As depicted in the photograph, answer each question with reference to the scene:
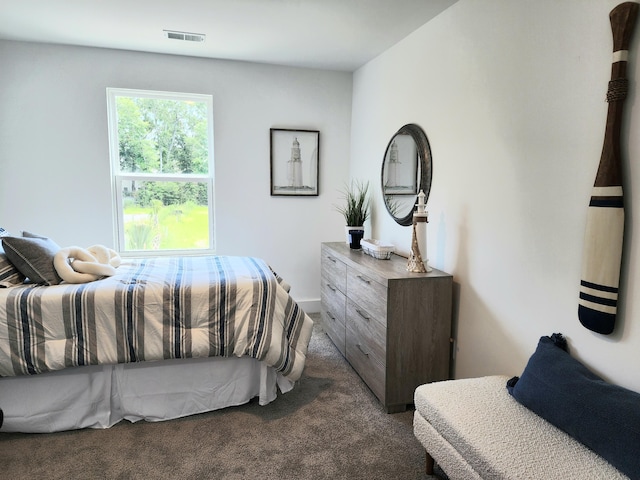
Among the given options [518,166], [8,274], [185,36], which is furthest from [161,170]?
[518,166]

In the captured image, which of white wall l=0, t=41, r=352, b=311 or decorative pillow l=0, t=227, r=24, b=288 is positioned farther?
white wall l=0, t=41, r=352, b=311

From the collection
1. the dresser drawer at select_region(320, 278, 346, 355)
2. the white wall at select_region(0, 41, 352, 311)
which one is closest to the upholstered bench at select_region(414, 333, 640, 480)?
the dresser drawer at select_region(320, 278, 346, 355)

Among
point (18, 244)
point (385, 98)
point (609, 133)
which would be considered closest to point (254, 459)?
point (18, 244)

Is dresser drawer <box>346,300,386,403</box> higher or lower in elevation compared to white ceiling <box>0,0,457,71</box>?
lower

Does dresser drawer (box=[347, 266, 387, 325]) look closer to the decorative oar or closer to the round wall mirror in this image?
the round wall mirror

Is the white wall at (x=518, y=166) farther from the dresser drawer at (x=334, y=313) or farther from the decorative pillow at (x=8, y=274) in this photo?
the decorative pillow at (x=8, y=274)

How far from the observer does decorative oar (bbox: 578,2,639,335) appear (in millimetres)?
1491

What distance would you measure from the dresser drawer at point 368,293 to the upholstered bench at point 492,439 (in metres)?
0.60

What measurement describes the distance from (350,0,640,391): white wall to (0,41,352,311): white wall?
136cm

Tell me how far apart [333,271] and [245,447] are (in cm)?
159

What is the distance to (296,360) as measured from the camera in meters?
2.46

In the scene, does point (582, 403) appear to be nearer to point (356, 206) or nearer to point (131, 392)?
point (131, 392)

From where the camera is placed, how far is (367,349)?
2.65 meters

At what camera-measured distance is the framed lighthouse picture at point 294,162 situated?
4.08 meters
